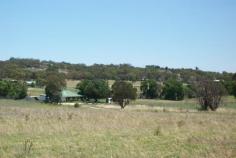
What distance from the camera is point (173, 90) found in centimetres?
13388

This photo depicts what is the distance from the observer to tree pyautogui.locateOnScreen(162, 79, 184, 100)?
131125 mm

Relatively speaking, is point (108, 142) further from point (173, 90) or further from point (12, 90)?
point (173, 90)

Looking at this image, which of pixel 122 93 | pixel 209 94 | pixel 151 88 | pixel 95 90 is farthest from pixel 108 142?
pixel 151 88

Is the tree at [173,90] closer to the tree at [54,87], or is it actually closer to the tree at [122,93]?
the tree at [54,87]

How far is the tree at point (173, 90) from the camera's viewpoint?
131m

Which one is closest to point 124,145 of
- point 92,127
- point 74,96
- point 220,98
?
point 92,127

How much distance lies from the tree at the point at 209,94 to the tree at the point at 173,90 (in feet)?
Answer: 212

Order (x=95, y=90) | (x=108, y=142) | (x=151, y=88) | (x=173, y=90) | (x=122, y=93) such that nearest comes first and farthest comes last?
(x=108, y=142)
(x=122, y=93)
(x=95, y=90)
(x=173, y=90)
(x=151, y=88)

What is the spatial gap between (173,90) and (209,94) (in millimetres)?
70395

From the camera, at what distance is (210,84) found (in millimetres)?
65188

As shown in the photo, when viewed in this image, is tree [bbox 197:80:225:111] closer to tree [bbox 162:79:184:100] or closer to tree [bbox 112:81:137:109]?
tree [bbox 112:81:137:109]

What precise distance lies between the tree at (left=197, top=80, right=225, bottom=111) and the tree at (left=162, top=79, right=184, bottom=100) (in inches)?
2547

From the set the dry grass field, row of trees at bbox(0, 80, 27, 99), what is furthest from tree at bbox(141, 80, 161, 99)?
the dry grass field

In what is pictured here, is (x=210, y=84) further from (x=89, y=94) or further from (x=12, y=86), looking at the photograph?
(x=12, y=86)
